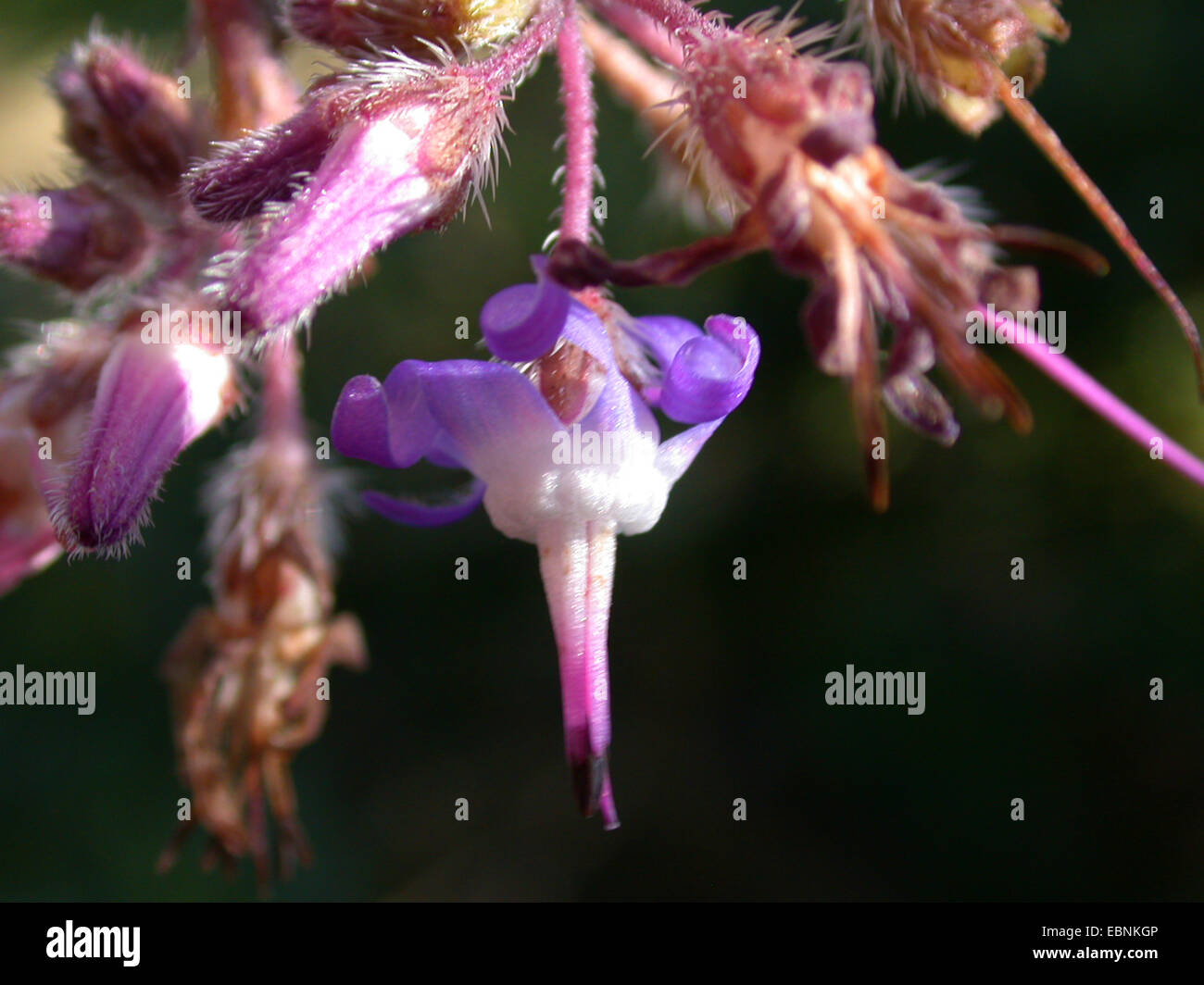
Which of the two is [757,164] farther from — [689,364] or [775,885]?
[775,885]

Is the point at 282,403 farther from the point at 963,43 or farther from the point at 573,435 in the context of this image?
the point at 963,43

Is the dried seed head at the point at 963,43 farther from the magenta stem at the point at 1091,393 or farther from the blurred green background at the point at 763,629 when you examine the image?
the blurred green background at the point at 763,629

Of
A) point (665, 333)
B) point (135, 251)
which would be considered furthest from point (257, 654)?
point (665, 333)

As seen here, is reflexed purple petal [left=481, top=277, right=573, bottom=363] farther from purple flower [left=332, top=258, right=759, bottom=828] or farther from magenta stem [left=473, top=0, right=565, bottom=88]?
magenta stem [left=473, top=0, right=565, bottom=88]

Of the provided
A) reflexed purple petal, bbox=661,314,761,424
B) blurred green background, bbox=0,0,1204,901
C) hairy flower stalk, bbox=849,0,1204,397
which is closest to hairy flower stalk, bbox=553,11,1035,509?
reflexed purple petal, bbox=661,314,761,424

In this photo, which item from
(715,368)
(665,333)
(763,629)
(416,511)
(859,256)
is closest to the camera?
(859,256)

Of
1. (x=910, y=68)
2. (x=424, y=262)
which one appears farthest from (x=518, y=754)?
(x=910, y=68)
